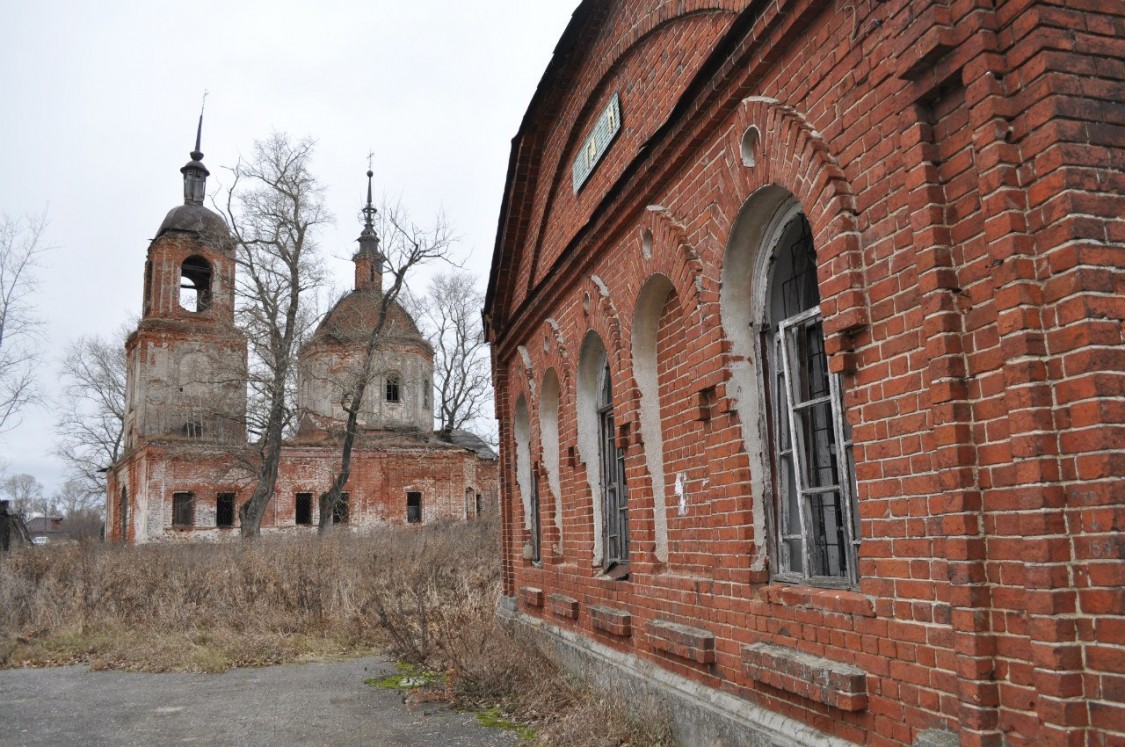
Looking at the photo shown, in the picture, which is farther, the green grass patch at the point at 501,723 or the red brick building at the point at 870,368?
the green grass patch at the point at 501,723

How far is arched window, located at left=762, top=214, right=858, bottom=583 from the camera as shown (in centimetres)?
442

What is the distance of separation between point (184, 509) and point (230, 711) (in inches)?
1134

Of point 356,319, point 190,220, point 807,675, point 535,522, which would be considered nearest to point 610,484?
point 535,522

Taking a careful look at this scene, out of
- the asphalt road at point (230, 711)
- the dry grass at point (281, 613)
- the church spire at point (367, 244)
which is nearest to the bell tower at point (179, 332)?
the church spire at point (367, 244)

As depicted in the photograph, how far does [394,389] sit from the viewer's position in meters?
40.5

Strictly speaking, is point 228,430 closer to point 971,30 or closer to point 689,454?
point 689,454

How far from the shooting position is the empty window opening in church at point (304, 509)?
119 feet

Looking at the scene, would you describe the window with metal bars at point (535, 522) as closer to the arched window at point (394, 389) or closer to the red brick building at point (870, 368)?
the red brick building at point (870, 368)

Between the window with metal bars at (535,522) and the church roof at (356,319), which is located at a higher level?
the church roof at (356,319)

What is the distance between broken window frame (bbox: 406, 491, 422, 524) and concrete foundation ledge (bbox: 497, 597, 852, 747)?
30.0m

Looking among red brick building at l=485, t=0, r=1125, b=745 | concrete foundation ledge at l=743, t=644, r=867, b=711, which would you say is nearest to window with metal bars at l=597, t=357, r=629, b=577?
red brick building at l=485, t=0, r=1125, b=745

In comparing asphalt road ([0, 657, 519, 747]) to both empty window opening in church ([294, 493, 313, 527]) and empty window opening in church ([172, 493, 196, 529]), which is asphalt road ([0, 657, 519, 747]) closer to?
empty window opening in church ([172, 493, 196, 529])

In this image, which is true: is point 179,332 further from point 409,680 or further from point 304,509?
point 409,680

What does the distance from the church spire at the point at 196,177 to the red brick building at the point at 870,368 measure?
34856mm
